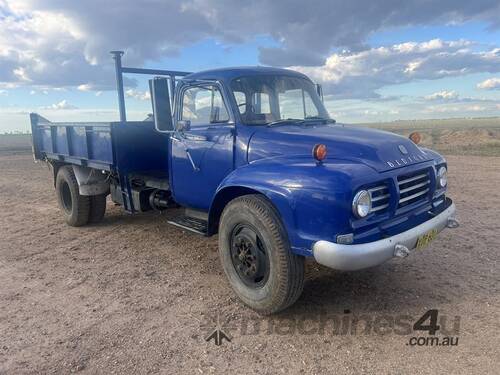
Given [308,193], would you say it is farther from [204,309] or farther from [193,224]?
[193,224]

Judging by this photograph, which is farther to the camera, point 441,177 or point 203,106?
point 203,106

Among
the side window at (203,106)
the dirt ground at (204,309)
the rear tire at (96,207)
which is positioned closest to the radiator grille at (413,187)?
the dirt ground at (204,309)

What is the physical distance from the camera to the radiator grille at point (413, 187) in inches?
150

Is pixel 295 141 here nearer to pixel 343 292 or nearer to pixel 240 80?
pixel 240 80

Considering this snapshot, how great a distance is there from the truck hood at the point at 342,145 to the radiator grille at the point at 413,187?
0.43 ft

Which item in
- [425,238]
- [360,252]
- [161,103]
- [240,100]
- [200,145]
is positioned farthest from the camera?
[161,103]

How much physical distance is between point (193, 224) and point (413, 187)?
96.6 inches

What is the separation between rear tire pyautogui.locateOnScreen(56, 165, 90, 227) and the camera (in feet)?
23.5

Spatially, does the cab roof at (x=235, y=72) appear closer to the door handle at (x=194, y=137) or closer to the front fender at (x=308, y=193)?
the door handle at (x=194, y=137)

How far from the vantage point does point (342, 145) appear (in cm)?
388

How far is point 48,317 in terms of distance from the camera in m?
4.09

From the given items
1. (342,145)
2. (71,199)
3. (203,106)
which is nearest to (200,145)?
(203,106)

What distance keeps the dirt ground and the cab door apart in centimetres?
101

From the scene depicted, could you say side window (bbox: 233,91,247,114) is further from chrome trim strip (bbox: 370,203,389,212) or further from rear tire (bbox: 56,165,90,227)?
rear tire (bbox: 56,165,90,227)
